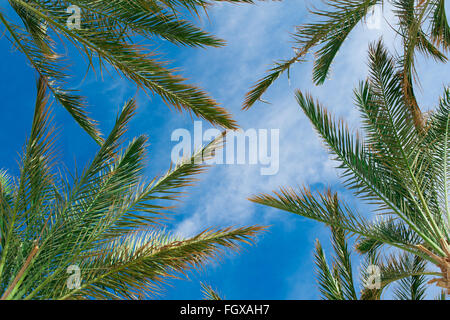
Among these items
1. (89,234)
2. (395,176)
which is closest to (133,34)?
(89,234)

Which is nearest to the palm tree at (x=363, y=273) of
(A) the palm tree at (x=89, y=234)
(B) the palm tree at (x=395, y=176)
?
(B) the palm tree at (x=395, y=176)

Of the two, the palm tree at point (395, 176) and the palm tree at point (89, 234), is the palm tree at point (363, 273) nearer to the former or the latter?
the palm tree at point (395, 176)

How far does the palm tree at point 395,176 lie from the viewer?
540 centimetres

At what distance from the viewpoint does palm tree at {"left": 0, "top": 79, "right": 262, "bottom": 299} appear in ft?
13.2

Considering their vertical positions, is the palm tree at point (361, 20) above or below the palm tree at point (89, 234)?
above

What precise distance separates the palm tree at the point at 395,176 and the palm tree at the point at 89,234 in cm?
153

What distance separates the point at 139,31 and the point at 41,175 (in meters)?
2.09

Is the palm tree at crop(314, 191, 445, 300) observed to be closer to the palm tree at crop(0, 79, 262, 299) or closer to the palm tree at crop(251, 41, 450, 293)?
the palm tree at crop(251, 41, 450, 293)

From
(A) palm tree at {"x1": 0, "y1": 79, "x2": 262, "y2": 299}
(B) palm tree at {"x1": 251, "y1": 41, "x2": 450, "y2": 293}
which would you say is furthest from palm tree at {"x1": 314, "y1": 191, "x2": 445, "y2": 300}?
(A) palm tree at {"x1": 0, "y1": 79, "x2": 262, "y2": 299}

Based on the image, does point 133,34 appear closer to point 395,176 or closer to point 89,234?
point 89,234

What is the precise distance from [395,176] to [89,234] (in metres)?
4.48

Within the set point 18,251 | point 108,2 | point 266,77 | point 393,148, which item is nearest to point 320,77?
point 266,77
